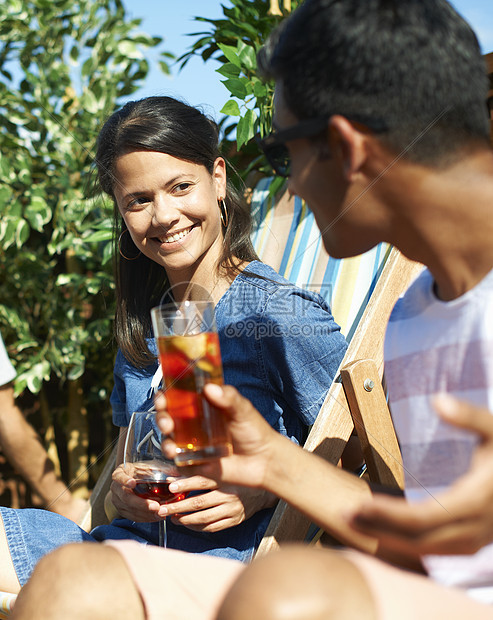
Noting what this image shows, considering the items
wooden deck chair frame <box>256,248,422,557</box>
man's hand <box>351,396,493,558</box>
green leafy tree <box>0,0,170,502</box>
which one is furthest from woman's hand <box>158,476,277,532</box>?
green leafy tree <box>0,0,170,502</box>

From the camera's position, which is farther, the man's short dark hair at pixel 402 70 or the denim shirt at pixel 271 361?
the denim shirt at pixel 271 361

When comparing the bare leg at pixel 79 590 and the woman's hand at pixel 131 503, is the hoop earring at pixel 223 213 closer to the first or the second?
the woman's hand at pixel 131 503

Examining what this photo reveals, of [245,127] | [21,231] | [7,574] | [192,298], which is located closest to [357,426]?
[192,298]

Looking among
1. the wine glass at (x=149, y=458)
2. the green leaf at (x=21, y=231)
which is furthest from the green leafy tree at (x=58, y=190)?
the wine glass at (x=149, y=458)

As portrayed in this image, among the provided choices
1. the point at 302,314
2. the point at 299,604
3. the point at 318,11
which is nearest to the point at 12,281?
the point at 302,314

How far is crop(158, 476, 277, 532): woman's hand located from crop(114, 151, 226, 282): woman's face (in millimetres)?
676

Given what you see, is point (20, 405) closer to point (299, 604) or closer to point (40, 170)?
point (40, 170)

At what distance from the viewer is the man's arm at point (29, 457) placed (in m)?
2.94

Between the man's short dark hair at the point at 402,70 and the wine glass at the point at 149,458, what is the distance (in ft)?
2.69

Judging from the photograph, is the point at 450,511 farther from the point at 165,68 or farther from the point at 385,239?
the point at 165,68

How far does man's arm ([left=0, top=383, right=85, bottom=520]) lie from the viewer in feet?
9.65

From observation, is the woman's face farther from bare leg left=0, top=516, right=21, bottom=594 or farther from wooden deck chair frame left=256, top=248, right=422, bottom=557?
bare leg left=0, top=516, right=21, bottom=594

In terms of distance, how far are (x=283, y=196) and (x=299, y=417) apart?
114 centimetres

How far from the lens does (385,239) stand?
3.57 feet
